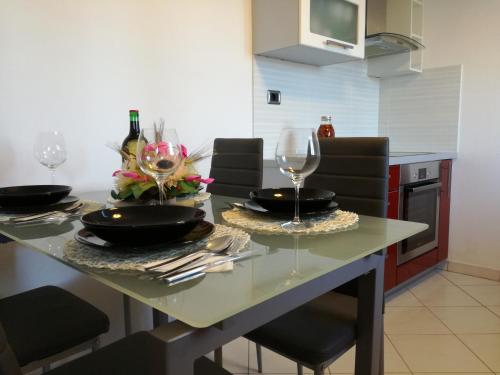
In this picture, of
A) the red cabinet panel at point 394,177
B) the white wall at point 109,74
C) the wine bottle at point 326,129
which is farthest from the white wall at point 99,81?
the red cabinet panel at point 394,177

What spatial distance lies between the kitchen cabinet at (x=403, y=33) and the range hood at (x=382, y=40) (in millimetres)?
24

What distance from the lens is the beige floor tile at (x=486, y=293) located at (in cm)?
242

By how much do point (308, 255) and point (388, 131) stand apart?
9.42ft

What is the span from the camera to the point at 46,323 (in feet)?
3.63

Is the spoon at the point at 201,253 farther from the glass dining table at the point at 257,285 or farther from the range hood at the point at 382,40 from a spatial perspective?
the range hood at the point at 382,40

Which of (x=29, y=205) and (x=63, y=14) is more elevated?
(x=63, y=14)

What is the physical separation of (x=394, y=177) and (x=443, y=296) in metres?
0.87

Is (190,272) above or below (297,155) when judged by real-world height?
below

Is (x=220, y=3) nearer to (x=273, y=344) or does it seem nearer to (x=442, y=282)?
(x=273, y=344)

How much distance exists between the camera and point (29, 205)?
1101 millimetres

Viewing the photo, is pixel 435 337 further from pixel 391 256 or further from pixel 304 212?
pixel 304 212

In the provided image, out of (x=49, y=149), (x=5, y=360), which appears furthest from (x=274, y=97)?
(x=5, y=360)

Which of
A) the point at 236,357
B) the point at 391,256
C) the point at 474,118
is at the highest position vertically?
the point at 474,118

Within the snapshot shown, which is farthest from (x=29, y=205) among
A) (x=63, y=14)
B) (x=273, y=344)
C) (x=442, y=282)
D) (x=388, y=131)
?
(x=388, y=131)
